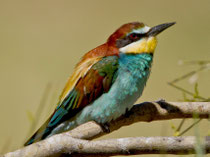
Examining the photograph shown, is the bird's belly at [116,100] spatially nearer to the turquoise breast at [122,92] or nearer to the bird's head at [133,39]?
the turquoise breast at [122,92]

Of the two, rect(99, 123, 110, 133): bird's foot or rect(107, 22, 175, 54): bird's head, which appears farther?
rect(107, 22, 175, 54): bird's head

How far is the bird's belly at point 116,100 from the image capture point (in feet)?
5.86

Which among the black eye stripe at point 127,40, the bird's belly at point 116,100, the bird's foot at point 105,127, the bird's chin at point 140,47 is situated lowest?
the bird's foot at point 105,127

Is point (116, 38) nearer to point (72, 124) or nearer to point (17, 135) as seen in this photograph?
point (72, 124)

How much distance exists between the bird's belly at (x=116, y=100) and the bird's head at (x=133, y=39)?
0.40ft

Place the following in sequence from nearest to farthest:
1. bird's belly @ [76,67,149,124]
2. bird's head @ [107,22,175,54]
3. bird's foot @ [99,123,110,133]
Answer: bird's foot @ [99,123,110,133], bird's belly @ [76,67,149,124], bird's head @ [107,22,175,54]

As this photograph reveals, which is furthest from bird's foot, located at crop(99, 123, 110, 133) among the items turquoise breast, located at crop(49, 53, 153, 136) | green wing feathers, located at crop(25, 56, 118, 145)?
green wing feathers, located at crop(25, 56, 118, 145)

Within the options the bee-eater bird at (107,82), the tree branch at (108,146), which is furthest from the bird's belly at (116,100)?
the tree branch at (108,146)

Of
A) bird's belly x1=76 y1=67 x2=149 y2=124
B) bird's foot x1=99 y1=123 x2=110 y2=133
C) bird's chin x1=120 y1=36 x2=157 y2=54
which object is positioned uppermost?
bird's chin x1=120 y1=36 x2=157 y2=54

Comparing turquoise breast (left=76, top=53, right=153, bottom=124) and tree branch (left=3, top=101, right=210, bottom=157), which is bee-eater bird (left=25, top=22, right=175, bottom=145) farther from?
tree branch (left=3, top=101, right=210, bottom=157)

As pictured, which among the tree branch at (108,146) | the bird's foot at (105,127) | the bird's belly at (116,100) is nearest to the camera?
the tree branch at (108,146)

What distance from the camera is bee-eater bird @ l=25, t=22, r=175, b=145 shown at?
Answer: 1811 mm

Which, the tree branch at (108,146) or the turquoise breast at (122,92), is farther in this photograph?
the turquoise breast at (122,92)

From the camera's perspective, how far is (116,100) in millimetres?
1810
